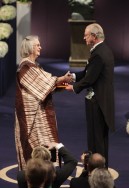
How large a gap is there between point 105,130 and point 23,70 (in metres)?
0.96

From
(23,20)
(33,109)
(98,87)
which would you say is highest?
(98,87)

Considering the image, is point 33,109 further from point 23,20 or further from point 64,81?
point 23,20

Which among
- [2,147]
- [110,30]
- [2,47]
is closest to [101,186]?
[2,147]

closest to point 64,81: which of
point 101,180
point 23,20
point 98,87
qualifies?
point 98,87

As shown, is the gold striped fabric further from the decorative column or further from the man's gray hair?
the decorative column

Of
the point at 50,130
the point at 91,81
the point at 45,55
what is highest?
the point at 91,81

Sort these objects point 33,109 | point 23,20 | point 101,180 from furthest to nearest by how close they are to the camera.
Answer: point 23,20
point 33,109
point 101,180

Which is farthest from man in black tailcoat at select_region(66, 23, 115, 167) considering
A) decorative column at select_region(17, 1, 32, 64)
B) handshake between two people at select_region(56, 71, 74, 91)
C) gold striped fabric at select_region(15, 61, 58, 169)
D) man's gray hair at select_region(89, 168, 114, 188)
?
decorative column at select_region(17, 1, 32, 64)

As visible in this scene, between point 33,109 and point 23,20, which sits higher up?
point 33,109

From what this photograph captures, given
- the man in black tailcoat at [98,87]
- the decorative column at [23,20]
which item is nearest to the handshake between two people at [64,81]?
the man in black tailcoat at [98,87]

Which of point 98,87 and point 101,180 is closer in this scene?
point 101,180

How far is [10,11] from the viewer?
1011 centimetres

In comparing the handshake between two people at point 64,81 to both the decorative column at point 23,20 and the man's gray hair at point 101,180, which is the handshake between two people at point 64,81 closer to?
the man's gray hair at point 101,180

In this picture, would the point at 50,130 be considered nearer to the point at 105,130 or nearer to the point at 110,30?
the point at 105,130
